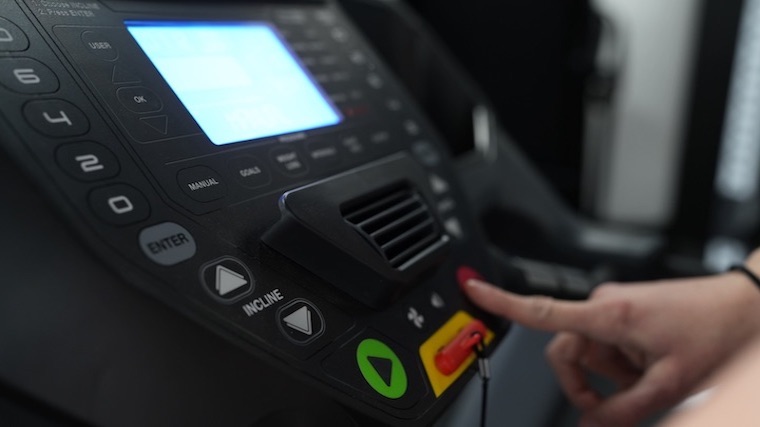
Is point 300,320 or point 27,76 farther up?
point 27,76

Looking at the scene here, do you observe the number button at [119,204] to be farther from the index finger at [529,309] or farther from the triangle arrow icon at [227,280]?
the index finger at [529,309]

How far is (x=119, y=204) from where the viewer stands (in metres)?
0.36

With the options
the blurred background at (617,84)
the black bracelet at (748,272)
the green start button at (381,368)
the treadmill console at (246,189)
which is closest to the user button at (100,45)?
the treadmill console at (246,189)

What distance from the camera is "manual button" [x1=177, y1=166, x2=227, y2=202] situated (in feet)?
1.33

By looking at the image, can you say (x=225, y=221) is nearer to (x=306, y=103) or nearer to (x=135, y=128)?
(x=135, y=128)

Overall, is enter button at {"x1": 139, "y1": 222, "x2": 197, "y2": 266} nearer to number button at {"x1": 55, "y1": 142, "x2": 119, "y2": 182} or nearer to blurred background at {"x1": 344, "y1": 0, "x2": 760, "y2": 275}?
number button at {"x1": 55, "y1": 142, "x2": 119, "y2": 182}

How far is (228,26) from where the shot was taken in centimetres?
56

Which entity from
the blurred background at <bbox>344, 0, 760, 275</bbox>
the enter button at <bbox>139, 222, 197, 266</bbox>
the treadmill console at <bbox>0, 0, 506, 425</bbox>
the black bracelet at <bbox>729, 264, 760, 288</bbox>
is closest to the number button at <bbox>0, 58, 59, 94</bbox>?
the treadmill console at <bbox>0, 0, 506, 425</bbox>

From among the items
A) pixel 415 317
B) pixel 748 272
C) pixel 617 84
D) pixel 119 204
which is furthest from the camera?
pixel 617 84

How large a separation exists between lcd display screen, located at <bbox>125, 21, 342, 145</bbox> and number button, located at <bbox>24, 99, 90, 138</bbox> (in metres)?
0.09

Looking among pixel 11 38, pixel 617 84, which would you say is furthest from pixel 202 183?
pixel 617 84

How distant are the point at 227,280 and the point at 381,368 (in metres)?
0.12

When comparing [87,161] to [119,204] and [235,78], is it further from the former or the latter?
[235,78]

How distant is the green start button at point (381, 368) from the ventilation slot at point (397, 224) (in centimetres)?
7
